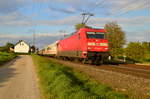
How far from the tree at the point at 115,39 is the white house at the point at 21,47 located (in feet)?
270

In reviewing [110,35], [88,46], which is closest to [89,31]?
[88,46]

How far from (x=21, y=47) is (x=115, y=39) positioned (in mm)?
87358

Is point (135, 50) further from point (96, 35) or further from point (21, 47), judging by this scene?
point (21, 47)

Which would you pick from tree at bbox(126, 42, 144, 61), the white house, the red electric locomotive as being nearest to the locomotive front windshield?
the red electric locomotive

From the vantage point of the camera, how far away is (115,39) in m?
51.3

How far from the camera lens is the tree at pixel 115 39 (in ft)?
159

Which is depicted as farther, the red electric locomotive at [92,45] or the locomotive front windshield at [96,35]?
the locomotive front windshield at [96,35]

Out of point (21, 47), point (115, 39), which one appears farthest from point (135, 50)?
point (21, 47)

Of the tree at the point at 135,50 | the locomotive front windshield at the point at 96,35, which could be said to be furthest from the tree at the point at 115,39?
the locomotive front windshield at the point at 96,35

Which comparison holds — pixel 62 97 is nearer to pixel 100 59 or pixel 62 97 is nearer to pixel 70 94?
pixel 70 94

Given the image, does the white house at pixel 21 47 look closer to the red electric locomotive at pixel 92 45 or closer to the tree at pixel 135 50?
the tree at pixel 135 50

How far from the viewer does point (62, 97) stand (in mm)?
7316

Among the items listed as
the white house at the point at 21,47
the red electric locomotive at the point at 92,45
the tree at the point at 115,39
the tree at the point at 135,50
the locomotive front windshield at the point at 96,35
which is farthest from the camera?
the white house at the point at 21,47

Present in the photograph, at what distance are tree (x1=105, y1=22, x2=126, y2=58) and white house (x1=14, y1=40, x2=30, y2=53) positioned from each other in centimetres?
8244
